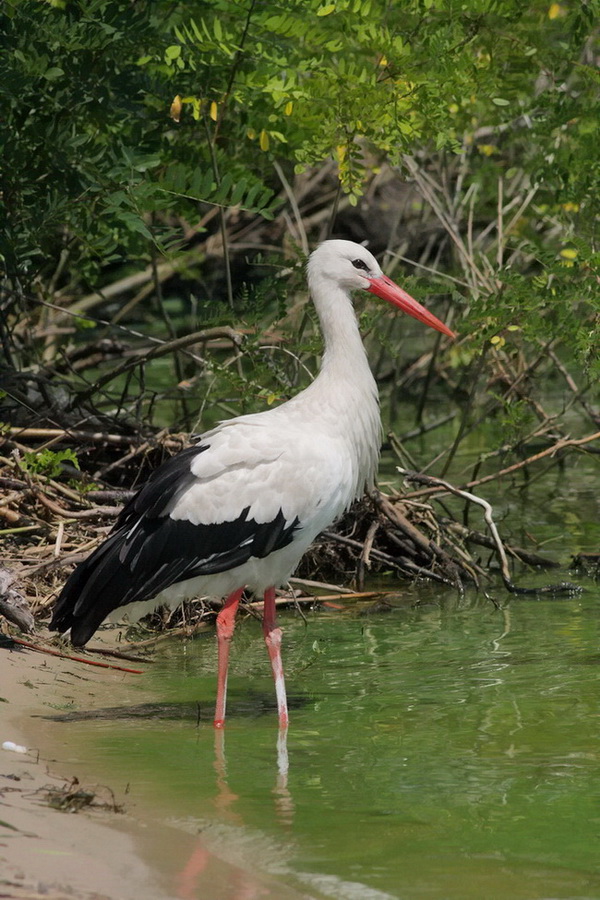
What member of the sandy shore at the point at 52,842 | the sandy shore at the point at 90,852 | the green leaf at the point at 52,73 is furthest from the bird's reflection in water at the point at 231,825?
the green leaf at the point at 52,73

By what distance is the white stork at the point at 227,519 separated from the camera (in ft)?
Answer: 19.7

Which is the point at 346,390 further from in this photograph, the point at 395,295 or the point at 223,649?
the point at 223,649

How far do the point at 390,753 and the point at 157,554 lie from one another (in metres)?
1.44

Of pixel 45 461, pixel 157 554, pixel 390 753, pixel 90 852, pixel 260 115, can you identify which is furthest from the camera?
pixel 260 115

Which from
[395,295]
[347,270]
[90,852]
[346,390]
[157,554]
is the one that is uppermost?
[347,270]

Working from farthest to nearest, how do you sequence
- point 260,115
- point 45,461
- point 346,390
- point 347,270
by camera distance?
point 260,115 → point 45,461 → point 347,270 → point 346,390

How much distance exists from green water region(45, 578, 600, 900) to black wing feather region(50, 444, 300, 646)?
48 centimetres

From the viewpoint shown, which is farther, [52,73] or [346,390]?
[52,73]

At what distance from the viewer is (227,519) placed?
607 centimetres

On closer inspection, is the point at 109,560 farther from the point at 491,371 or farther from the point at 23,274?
the point at 491,371

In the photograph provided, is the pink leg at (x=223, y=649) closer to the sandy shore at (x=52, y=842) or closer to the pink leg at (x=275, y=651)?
the pink leg at (x=275, y=651)

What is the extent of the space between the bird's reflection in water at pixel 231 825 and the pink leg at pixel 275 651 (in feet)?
0.28

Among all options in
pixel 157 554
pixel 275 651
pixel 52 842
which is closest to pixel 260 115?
pixel 157 554

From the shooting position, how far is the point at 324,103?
779cm
